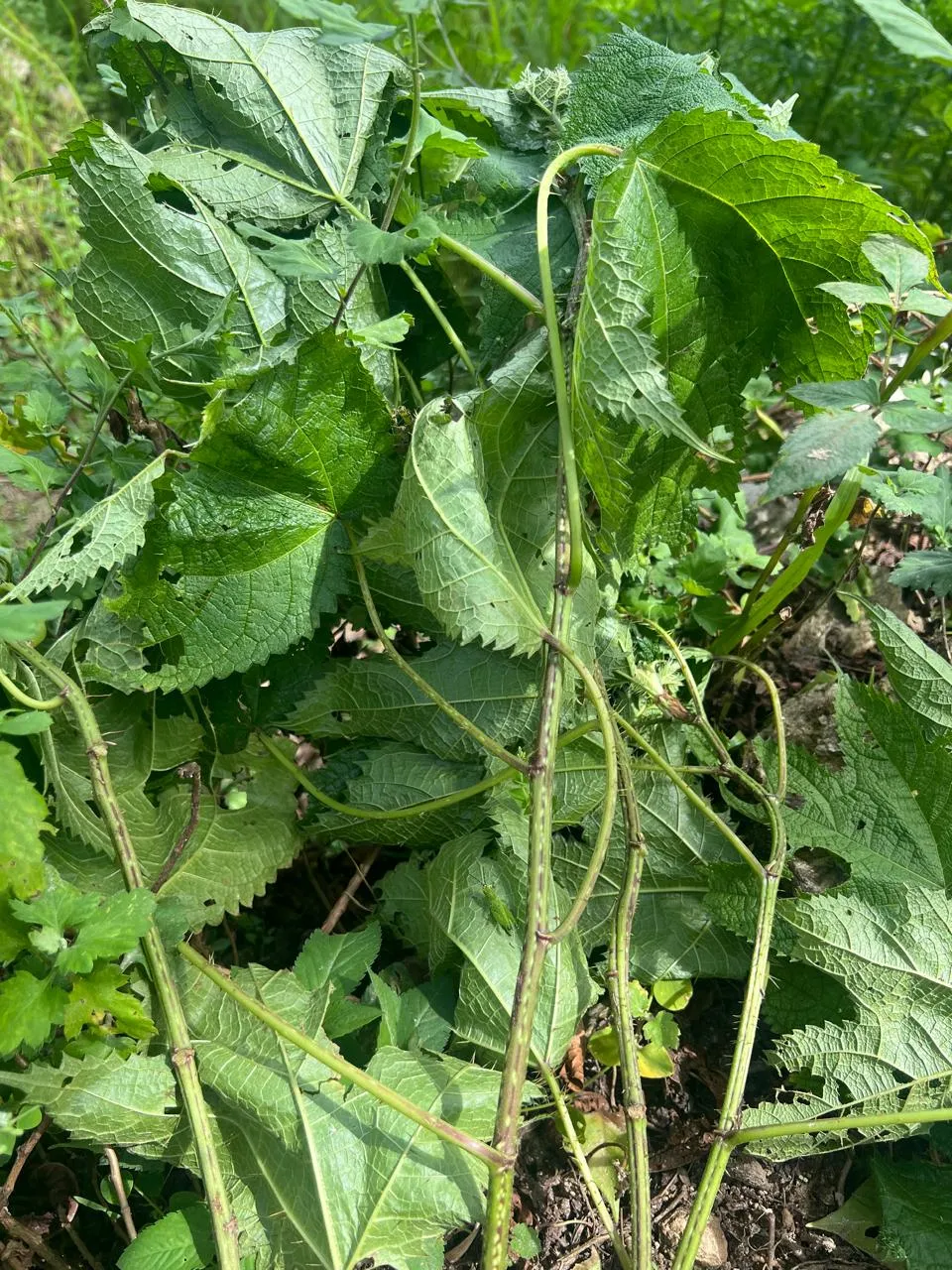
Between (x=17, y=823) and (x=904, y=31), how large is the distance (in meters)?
1.28

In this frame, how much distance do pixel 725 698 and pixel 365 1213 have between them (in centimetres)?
99

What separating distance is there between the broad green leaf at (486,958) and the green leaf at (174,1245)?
Answer: 373mm

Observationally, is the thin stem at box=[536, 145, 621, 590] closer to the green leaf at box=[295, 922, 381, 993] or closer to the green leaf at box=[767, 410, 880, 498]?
the green leaf at box=[767, 410, 880, 498]

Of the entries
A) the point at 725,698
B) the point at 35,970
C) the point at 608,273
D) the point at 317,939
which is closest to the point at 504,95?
the point at 608,273

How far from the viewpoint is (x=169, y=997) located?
1.13 m

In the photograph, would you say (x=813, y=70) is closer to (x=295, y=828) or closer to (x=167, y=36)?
(x=167, y=36)

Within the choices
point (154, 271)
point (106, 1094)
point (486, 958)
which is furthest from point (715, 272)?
point (106, 1094)

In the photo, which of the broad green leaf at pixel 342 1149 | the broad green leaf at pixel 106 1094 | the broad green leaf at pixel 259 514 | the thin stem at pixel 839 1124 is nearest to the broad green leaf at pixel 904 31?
the broad green leaf at pixel 259 514

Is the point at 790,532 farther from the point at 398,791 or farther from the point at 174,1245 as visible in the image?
the point at 174,1245

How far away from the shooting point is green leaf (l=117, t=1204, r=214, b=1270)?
103cm

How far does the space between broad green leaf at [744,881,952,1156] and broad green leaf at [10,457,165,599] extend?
3.20ft

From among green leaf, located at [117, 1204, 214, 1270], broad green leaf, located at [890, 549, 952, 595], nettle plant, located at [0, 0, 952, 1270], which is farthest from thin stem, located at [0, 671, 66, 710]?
broad green leaf, located at [890, 549, 952, 595]

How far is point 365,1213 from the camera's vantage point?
105 centimetres

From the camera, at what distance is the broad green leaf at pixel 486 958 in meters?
1.22
